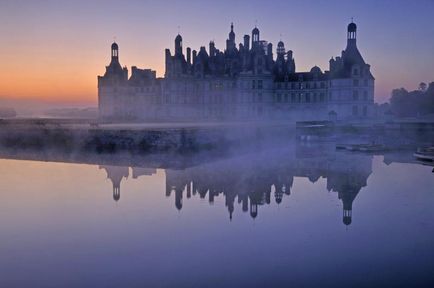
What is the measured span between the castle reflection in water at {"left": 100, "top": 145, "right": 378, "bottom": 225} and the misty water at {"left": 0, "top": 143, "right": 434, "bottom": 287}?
77 millimetres

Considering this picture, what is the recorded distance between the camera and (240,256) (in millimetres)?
8188

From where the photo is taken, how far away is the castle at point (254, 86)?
Answer: 49062 millimetres

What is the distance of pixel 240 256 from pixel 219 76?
157 ft

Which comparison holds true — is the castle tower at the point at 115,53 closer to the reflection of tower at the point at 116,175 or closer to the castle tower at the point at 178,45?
the castle tower at the point at 178,45

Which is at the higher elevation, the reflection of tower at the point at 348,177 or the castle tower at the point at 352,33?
the castle tower at the point at 352,33

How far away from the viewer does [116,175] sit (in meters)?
18.0

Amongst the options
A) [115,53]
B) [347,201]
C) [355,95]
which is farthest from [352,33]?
[347,201]

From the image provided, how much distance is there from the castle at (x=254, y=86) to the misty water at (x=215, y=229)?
32045mm

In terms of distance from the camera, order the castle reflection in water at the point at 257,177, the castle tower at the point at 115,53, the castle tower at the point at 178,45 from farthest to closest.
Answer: the castle tower at the point at 115,53
the castle tower at the point at 178,45
the castle reflection in water at the point at 257,177

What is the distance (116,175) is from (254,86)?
37.1m

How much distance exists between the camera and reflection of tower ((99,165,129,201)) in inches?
563

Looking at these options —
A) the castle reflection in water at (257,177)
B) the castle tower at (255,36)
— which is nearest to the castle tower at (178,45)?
the castle tower at (255,36)

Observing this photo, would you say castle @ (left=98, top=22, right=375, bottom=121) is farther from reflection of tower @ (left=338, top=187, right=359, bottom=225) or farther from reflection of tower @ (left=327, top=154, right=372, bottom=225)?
reflection of tower @ (left=338, top=187, right=359, bottom=225)

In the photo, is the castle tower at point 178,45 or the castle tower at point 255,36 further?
the castle tower at point 255,36
